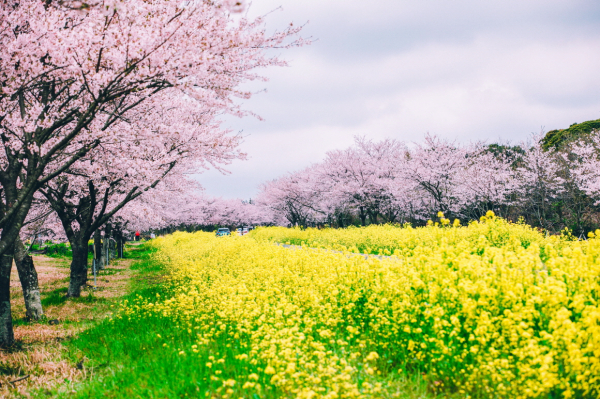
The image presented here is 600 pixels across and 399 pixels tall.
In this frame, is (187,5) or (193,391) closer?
(193,391)

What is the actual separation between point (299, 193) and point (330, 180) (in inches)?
401

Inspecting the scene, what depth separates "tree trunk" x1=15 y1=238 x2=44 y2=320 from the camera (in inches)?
359

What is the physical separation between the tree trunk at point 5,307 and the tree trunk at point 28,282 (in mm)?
2069

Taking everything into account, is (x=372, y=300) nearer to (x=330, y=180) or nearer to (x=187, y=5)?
(x=187, y=5)

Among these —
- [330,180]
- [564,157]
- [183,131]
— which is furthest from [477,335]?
[330,180]

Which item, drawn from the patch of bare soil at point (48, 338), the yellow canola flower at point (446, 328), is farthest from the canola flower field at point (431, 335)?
the patch of bare soil at point (48, 338)

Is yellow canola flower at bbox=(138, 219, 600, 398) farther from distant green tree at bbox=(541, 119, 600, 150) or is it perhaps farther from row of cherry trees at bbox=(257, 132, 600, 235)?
distant green tree at bbox=(541, 119, 600, 150)

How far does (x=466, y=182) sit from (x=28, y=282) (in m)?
27.5

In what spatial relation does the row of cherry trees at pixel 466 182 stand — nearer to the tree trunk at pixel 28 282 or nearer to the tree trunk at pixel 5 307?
the tree trunk at pixel 28 282

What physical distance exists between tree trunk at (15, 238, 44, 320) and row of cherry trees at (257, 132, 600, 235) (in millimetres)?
25059

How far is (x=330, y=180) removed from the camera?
35125 millimetres

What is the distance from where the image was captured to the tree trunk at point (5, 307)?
23.1 feet

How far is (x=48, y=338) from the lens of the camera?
7.65m

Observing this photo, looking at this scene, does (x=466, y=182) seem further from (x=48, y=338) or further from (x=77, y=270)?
(x=48, y=338)
